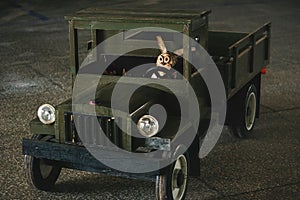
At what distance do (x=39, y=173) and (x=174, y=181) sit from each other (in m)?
1.46

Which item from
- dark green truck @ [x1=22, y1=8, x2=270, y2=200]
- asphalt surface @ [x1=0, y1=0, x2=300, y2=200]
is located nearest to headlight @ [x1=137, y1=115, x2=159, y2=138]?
dark green truck @ [x1=22, y1=8, x2=270, y2=200]

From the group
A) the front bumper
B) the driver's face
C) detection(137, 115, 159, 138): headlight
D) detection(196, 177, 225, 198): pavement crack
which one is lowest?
detection(196, 177, 225, 198): pavement crack

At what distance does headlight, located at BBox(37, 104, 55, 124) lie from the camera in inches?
245

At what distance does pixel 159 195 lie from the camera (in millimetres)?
5887

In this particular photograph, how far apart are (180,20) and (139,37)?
1072 millimetres

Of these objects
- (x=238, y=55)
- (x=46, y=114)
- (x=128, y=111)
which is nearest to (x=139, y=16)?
(x=128, y=111)

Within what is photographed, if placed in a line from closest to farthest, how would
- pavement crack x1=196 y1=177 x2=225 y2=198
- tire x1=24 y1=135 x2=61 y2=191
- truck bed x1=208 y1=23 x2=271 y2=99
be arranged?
tire x1=24 y1=135 x2=61 y2=191 → pavement crack x1=196 y1=177 x2=225 y2=198 → truck bed x1=208 y1=23 x2=271 y2=99

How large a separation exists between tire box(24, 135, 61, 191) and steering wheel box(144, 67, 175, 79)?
133 centimetres

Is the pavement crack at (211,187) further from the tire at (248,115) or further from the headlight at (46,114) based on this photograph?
the headlight at (46,114)

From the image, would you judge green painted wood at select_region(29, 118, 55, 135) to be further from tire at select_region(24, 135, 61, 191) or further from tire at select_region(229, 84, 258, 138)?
tire at select_region(229, 84, 258, 138)

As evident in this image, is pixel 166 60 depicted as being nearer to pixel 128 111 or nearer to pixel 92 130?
pixel 128 111

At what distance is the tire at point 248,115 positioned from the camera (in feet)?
26.4

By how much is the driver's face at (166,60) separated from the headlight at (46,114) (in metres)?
1.26

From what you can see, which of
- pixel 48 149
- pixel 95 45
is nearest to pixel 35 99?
pixel 95 45
